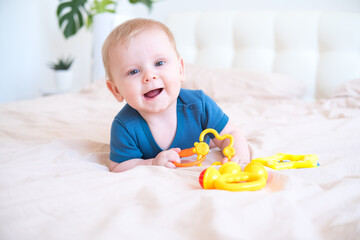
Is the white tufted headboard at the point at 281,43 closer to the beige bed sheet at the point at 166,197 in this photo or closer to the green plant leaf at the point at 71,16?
the green plant leaf at the point at 71,16

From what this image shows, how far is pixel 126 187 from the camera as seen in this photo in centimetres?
63

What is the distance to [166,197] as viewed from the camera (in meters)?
0.57

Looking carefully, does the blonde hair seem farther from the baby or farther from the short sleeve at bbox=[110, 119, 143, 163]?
the short sleeve at bbox=[110, 119, 143, 163]

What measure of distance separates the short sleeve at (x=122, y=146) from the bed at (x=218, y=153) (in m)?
0.07

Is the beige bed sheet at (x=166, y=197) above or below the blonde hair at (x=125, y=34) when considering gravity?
below

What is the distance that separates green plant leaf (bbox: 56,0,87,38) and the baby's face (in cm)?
228

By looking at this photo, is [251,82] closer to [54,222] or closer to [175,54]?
[175,54]

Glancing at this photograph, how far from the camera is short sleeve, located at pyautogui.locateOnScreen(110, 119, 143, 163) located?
921 mm

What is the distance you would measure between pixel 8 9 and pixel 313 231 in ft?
10.5

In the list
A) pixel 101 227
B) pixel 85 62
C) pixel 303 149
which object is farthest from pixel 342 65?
pixel 85 62

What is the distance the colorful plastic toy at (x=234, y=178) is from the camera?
60 cm

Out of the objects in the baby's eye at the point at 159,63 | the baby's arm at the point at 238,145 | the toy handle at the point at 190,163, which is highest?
the baby's eye at the point at 159,63

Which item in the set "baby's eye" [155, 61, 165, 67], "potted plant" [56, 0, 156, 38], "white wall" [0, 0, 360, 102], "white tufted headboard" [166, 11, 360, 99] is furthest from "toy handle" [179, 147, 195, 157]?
"potted plant" [56, 0, 156, 38]

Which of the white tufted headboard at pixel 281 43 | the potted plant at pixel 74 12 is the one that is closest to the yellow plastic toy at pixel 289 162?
the white tufted headboard at pixel 281 43
